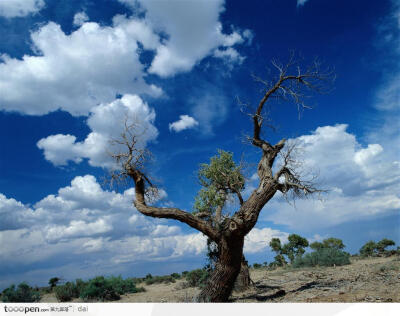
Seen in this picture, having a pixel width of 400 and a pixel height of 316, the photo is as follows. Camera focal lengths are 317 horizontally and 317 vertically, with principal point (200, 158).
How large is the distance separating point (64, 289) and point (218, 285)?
1358cm

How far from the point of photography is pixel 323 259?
21.2 metres

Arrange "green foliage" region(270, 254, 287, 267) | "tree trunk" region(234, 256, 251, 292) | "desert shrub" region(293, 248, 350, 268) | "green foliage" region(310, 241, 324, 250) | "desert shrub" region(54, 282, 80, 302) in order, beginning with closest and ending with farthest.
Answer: "tree trunk" region(234, 256, 251, 292)
"desert shrub" region(54, 282, 80, 302)
"desert shrub" region(293, 248, 350, 268)
"green foliage" region(270, 254, 287, 267)
"green foliage" region(310, 241, 324, 250)

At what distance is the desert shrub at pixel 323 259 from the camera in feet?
68.1

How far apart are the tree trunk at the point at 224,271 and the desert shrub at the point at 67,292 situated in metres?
12.9

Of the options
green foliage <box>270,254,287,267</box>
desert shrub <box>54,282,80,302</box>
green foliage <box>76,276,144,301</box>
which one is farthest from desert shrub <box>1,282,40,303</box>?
green foliage <box>270,254,287,267</box>

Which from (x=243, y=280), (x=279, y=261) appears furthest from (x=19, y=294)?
(x=279, y=261)

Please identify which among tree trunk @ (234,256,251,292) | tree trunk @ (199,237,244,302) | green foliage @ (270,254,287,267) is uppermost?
tree trunk @ (199,237,244,302)

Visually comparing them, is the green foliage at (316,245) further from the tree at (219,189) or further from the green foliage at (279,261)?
the tree at (219,189)

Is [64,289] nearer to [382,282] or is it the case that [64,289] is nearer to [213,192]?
[213,192]

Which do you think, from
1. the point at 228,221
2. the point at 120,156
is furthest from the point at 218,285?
the point at 120,156

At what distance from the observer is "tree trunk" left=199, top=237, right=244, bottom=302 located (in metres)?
8.40

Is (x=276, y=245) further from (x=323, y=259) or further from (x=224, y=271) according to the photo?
(x=224, y=271)

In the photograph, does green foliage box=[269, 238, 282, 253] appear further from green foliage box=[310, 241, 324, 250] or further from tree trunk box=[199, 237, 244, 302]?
tree trunk box=[199, 237, 244, 302]

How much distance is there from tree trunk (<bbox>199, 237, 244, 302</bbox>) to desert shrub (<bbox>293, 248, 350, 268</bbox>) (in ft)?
47.9
